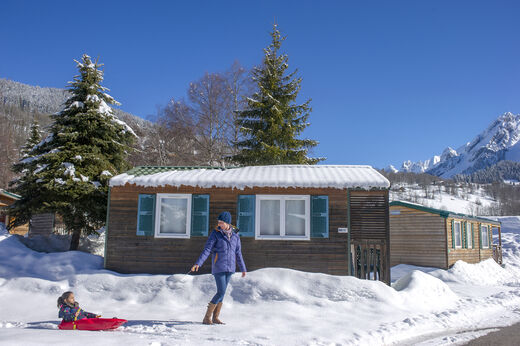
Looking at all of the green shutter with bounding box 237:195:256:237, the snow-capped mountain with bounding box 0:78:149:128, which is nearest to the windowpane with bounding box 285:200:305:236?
the green shutter with bounding box 237:195:256:237

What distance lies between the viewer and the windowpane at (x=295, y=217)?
11703 millimetres

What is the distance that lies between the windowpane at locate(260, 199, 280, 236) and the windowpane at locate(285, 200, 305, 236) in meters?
0.26

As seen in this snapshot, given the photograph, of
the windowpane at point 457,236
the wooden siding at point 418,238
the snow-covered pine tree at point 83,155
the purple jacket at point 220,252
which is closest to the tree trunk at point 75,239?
the snow-covered pine tree at point 83,155

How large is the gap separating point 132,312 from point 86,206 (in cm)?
630

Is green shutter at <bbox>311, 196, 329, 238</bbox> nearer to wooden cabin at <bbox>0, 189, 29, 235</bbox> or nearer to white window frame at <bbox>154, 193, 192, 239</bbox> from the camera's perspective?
white window frame at <bbox>154, 193, 192, 239</bbox>

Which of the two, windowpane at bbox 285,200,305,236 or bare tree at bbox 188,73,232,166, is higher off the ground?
bare tree at bbox 188,73,232,166

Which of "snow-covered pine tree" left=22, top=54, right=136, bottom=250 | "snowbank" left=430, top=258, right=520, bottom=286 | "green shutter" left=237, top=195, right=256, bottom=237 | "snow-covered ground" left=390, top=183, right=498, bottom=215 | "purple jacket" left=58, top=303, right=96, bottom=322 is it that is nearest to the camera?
"purple jacket" left=58, top=303, right=96, bottom=322

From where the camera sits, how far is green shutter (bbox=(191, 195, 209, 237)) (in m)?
11.7

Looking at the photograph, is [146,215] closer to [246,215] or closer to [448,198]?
[246,215]

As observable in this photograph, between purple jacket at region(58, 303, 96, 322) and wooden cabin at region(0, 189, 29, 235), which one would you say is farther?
wooden cabin at region(0, 189, 29, 235)

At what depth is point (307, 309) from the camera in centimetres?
862

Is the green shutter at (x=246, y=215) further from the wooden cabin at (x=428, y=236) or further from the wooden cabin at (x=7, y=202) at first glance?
the wooden cabin at (x=7, y=202)

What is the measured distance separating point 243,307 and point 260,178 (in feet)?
13.4

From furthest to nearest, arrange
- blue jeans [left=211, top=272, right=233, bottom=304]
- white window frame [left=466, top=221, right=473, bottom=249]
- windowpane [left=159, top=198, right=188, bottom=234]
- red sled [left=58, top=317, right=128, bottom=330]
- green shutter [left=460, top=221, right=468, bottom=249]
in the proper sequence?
white window frame [left=466, top=221, right=473, bottom=249], green shutter [left=460, top=221, right=468, bottom=249], windowpane [left=159, top=198, right=188, bottom=234], blue jeans [left=211, top=272, right=233, bottom=304], red sled [left=58, top=317, right=128, bottom=330]
